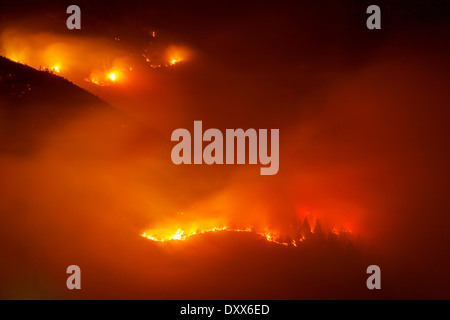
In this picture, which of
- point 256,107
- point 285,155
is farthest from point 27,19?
point 285,155

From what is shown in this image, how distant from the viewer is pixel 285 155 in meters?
11.1

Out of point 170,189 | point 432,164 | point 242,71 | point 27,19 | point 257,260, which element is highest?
point 27,19

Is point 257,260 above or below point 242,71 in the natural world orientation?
below

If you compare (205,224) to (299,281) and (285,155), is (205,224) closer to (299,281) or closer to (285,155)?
(299,281)

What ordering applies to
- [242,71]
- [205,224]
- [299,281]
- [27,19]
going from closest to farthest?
[299,281], [205,224], [27,19], [242,71]

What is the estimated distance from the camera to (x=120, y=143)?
931 centimetres

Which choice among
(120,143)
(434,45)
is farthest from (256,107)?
(434,45)

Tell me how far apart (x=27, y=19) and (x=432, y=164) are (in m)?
11.8

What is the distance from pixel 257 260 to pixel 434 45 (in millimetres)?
9538

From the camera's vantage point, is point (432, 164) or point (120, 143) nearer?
point (120, 143)

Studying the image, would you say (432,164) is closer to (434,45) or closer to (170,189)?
(434,45)
